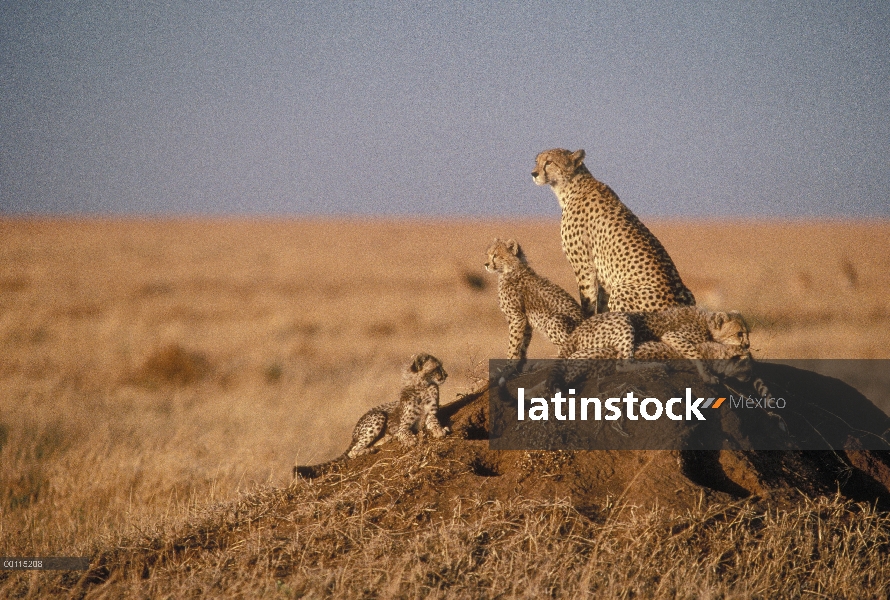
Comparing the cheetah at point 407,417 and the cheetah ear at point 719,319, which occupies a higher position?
the cheetah ear at point 719,319

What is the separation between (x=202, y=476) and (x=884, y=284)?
23.7 m

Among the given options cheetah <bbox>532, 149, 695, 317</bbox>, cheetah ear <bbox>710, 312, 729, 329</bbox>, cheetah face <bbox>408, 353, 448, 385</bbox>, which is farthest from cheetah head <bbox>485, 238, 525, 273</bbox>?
cheetah ear <bbox>710, 312, 729, 329</bbox>

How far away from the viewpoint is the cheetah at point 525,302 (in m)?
5.83

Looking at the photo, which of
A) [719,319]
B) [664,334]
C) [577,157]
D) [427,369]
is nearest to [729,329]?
[719,319]

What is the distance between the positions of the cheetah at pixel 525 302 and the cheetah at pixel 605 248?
46 cm

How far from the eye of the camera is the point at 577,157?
6.95m

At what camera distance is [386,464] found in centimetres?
501

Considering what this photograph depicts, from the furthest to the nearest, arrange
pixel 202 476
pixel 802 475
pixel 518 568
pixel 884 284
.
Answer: pixel 884 284
pixel 202 476
pixel 802 475
pixel 518 568

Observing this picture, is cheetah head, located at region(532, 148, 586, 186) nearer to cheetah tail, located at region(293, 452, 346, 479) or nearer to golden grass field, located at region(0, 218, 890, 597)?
golden grass field, located at region(0, 218, 890, 597)

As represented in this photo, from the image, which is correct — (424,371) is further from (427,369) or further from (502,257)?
(502,257)

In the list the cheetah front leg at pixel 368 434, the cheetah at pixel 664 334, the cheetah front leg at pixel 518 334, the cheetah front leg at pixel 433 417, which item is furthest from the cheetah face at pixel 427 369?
the cheetah at pixel 664 334

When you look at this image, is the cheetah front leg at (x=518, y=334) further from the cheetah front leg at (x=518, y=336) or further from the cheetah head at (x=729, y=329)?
the cheetah head at (x=729, y=329)

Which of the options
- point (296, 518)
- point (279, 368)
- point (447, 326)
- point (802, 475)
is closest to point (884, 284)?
point (447, 326)

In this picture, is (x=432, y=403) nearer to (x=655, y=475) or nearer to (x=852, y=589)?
(x=655, y=475)
